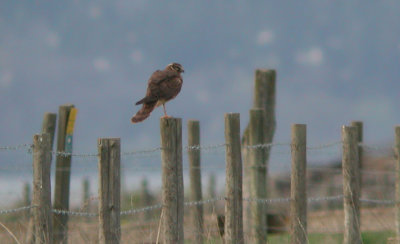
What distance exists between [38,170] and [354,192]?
14.5 feet

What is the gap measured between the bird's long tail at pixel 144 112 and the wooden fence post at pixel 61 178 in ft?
10.7

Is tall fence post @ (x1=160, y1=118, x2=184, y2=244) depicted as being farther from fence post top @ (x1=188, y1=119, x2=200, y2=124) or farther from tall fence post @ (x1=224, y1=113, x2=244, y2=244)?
fence post top @ (x1=188, y1=119, x2=200, y2=124)

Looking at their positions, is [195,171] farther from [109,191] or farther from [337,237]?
[109,191]

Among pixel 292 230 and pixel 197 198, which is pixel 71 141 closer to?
pixel 197 198

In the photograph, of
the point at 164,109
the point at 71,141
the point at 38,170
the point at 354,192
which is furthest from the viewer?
the point at 71,141

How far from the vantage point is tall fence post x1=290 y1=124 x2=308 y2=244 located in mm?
9648

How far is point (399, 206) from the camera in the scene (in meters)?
12.8

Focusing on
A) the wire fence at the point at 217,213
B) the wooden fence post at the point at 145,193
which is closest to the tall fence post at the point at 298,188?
the wire fence at the point at 217,213

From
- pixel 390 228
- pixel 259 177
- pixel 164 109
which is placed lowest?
pixel 390 228

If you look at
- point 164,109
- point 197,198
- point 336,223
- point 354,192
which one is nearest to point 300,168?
point 354,192

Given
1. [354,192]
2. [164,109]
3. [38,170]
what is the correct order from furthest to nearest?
[354,192] → [164,109] → [38,170]

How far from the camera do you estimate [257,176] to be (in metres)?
12.3

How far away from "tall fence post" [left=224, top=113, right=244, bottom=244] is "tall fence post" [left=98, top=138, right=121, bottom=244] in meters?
1.66

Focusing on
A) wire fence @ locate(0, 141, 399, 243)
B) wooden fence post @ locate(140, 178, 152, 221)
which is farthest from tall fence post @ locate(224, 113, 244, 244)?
wooden fence post @ locate(140, 178, 152, 221)
